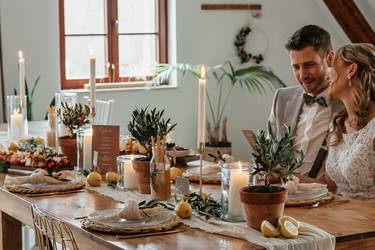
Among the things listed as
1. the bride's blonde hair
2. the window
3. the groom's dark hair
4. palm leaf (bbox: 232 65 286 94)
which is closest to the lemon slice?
the bride's blonde hair

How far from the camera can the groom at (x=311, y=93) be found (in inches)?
152

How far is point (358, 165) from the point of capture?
124 inches

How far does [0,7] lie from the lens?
20.1 ft

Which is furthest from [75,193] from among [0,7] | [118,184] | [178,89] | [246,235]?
[178,89]

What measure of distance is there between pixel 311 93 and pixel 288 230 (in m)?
1.87

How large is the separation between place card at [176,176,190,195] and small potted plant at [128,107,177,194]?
208 mm

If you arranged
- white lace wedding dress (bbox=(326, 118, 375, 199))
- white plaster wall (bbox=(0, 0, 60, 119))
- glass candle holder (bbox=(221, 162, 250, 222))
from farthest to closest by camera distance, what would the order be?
white plaster wall (bbox=(0, 0, 60, 119))
white lace wedding dress (bbox=(326, 118, 375, 199))
glass candle holder (bbox=(221, 162, 250, 222))

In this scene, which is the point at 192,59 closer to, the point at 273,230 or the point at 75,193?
the point at 75,193

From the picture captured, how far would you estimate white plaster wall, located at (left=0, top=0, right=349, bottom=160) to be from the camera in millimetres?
6242

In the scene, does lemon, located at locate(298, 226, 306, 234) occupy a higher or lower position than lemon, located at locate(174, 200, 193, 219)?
lower

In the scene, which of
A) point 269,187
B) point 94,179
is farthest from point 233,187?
point 94,179

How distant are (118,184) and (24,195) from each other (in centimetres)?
35

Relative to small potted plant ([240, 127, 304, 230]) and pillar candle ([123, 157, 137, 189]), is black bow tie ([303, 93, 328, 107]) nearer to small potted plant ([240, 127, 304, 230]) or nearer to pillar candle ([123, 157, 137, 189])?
pillar candle ([123, 157, 137, 189])

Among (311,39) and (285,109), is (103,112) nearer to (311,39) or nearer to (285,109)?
(285,109)
